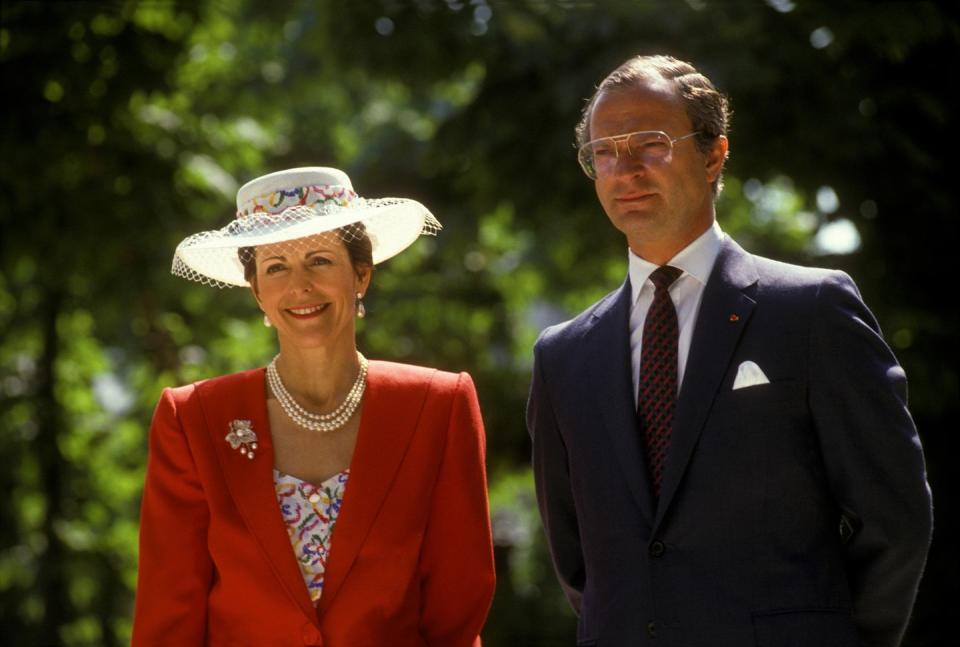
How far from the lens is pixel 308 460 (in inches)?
146

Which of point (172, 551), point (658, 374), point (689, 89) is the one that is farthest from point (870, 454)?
point (172, 551)

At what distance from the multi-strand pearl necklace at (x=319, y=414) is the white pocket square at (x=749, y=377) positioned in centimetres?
96

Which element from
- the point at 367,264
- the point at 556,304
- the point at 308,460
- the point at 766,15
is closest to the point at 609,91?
the point at 367,264

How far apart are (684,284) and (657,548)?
64 centimetres

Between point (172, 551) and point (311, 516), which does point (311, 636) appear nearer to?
point (311, 516)

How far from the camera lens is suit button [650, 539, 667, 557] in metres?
3.41

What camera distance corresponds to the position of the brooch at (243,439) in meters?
3.69

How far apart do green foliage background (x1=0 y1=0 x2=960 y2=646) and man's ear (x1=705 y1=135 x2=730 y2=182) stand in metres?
3.40

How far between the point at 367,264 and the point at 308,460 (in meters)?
0.52

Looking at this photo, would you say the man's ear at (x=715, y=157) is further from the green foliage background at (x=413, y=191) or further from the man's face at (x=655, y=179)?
the green foliage background at (x=413, y=191)

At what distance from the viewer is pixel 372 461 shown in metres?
3.66

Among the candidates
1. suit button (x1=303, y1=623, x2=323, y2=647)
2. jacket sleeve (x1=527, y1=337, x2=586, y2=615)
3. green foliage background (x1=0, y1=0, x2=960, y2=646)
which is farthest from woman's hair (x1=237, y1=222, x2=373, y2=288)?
green foliage background (x1=0, y1=0, x2=960, y2=646)

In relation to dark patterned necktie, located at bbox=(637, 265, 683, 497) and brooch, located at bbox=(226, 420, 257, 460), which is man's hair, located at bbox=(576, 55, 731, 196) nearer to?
dark patterned necktie, located at bbox=(637, 265, 683, 497)

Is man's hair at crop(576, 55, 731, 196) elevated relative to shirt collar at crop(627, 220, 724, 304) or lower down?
elevated
